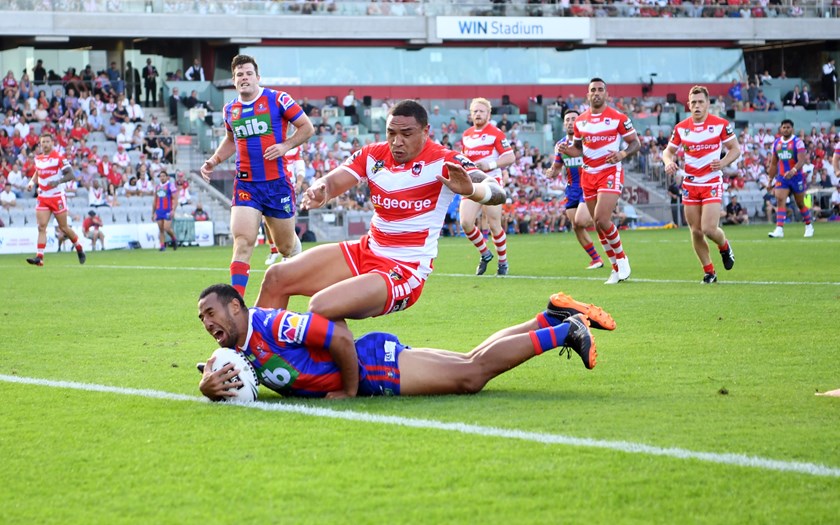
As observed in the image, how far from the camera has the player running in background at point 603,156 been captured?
55.3ft

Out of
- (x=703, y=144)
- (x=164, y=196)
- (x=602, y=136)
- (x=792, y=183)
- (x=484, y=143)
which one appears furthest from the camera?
(x=164, y=196)

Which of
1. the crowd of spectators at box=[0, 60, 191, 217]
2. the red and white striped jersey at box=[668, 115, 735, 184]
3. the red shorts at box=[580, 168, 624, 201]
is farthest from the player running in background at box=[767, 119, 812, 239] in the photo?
the crowd of spectators at box=[0, 60, 191, 217]

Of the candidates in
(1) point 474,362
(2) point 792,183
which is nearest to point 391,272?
(1) point 474,362

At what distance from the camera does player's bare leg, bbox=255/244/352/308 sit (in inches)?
330

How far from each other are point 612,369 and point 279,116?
241 inches

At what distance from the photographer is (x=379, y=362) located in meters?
7.25

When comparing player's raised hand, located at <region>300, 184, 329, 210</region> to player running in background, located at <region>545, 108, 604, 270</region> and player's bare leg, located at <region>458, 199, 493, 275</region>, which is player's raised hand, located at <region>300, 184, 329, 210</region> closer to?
player running in background, located at <region>545, 108, 604, 270</region>

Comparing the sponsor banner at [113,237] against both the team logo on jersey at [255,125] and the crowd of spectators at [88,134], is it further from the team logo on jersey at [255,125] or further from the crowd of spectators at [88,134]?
the team logo on jersey at [255,125]

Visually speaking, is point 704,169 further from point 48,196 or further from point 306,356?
point 48,196

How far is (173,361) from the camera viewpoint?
368 inches

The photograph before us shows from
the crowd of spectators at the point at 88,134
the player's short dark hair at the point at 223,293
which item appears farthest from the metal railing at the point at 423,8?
the player's short dark hair at the point at 223,293

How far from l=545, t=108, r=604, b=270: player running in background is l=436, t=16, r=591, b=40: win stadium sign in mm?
27855

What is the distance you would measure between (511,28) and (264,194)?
38.5 m

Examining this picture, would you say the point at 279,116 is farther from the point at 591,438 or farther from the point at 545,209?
the point at 545,209
